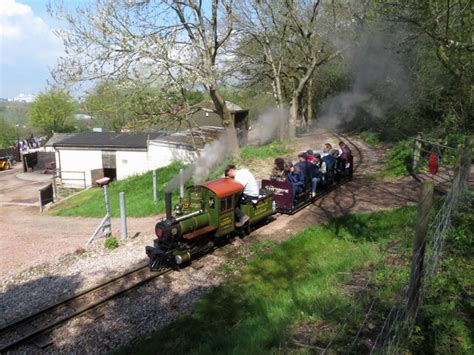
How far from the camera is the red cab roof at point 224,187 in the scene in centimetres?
919

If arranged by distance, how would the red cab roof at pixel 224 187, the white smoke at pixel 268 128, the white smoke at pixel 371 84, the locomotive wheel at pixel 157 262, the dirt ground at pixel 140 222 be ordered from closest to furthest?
the locomotive wheel at pixel 157 262
the red cab roof at pixel 224 187
the dirt ground at pixel 140 222
the white smoke at pixel 371 84
the white smoke at pixel 268 128

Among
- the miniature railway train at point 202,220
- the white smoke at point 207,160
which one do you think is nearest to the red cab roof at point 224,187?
the miniature railway train at point 202,220

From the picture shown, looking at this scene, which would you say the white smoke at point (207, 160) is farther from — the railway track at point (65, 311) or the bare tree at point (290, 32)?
the railway track at point (65, 311)

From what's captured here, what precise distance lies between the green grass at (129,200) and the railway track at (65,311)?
7247 mm

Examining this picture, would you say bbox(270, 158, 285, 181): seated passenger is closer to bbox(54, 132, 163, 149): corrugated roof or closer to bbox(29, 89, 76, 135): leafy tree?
bbox(54, 132, 163, 149): corrugated roof

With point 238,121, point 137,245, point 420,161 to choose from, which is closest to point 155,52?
point 137,245

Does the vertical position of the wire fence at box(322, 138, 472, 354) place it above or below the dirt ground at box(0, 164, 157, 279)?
above

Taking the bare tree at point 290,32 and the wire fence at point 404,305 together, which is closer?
the wire fence at point 404,305

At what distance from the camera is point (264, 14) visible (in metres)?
22.5

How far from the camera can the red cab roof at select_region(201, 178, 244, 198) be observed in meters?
9.19

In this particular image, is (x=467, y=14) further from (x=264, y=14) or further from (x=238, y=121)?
(x=238, y=121)

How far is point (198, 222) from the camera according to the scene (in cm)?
884

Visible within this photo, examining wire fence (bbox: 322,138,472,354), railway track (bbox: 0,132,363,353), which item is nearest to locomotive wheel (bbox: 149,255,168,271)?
railway track (bbox: 0,132,363,353)

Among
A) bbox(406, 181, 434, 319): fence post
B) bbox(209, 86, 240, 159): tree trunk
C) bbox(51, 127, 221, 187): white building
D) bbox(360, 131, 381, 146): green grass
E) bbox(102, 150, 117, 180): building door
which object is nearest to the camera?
bbox(406, 181, 434, 319): fence post
